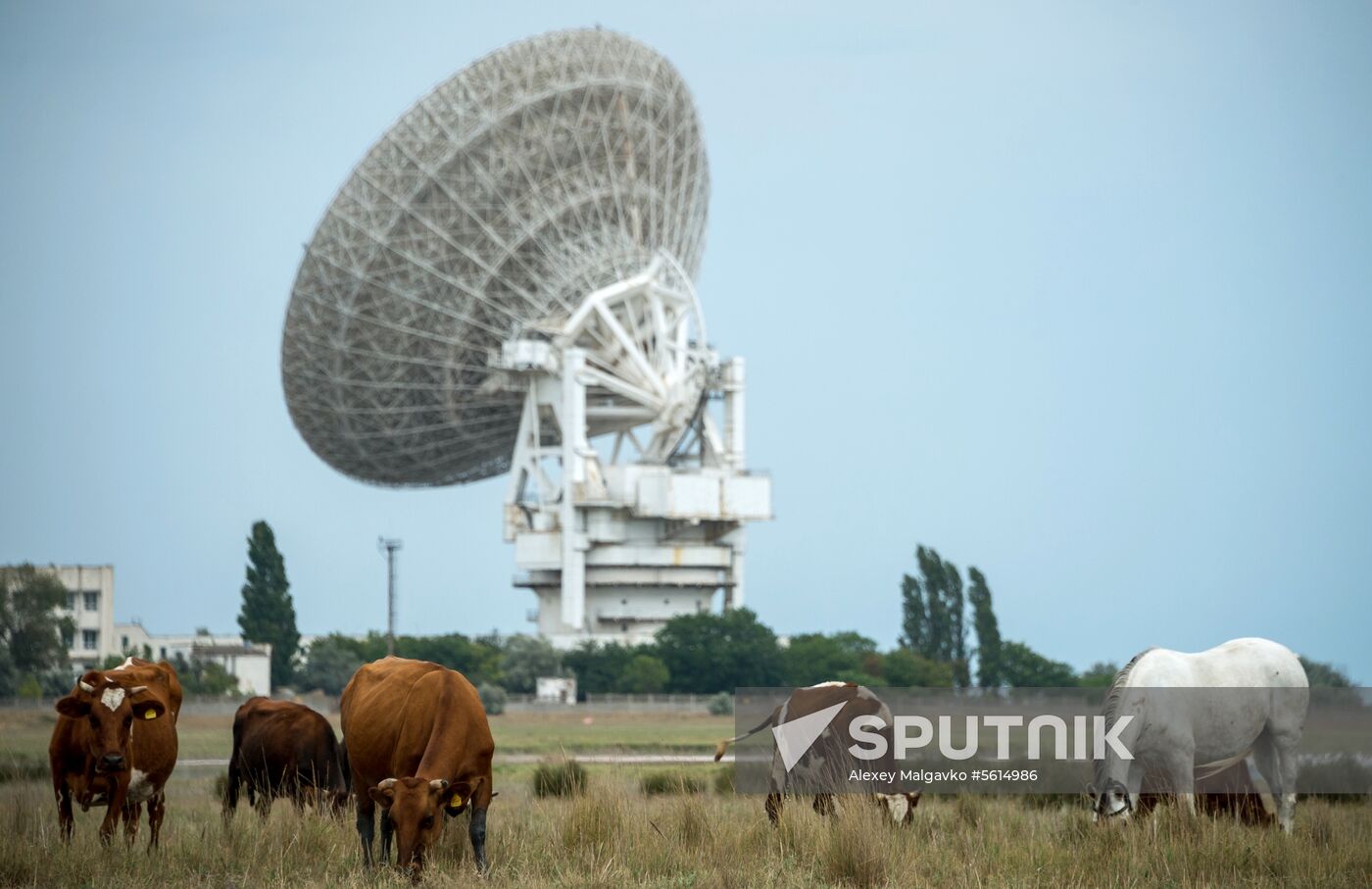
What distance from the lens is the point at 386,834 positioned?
13672 mm

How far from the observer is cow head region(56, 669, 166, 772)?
1467 centimetres

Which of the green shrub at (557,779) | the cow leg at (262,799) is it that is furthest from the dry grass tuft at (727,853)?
the green shrub at (557,779)

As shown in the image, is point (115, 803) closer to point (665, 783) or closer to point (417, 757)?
point (417, 757)

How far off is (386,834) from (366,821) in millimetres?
511

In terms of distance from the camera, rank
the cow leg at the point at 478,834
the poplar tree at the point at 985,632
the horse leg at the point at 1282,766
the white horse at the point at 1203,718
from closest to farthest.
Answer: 1. the cow leg at the point at 478,834
2. the white horse at the point at 1203,718
3. the horse leg at the point at 1282,766
4. the poplar tree at the point at 985,632

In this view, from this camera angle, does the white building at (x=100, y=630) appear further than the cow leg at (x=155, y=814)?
Yes

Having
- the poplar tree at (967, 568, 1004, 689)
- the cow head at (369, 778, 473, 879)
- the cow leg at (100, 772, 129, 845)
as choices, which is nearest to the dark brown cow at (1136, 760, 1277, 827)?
the cow head at (369, 778, 473, 879)

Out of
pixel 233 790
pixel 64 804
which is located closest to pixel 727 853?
pixel 64 804

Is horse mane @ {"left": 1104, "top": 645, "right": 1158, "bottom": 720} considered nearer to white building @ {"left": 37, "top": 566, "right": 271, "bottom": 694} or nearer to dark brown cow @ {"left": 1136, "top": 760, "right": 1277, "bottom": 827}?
dark brown cow @ {"left": 1136, "top": 760, "right": 1277, "bottom": 827}

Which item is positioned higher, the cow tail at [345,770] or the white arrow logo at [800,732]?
the white arrow logo at [800,732]

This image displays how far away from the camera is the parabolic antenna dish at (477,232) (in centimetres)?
5725

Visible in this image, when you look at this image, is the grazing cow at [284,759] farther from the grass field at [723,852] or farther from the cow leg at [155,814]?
the cow leg at [155,814]

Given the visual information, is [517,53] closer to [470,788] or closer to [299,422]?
[299,422]

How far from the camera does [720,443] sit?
2697 inches
